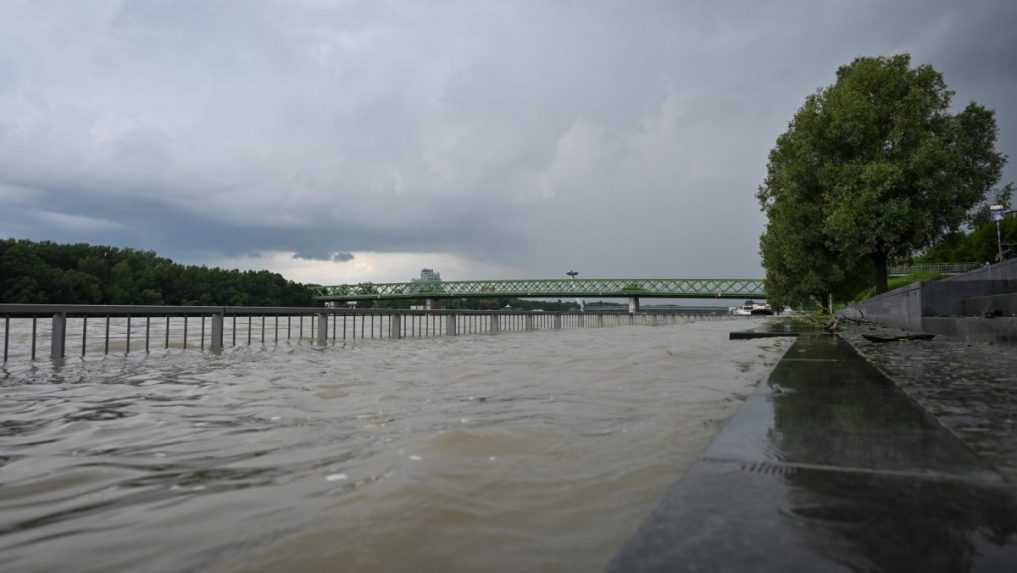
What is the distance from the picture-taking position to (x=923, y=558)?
1.30m

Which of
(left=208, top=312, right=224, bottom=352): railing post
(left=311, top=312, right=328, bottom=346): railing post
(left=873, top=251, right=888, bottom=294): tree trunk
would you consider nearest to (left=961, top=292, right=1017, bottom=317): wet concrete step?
(left=873, top=251, right=888, bottom=294): tree trunk

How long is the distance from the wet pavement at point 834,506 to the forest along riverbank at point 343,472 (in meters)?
0.33

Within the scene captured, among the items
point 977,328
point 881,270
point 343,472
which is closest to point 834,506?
point 343,472

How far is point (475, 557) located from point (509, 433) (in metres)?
1.90

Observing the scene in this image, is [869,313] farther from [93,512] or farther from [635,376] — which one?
[93,512]

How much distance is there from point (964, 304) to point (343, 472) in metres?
13.9

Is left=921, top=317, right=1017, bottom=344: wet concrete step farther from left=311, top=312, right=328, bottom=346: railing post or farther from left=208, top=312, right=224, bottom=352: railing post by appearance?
left=208, top=312, right=224, bottom=352: railing post

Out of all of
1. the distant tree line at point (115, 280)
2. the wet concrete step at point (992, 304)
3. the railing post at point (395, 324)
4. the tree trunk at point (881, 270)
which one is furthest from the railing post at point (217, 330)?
the distant tree line at point (115, 280)

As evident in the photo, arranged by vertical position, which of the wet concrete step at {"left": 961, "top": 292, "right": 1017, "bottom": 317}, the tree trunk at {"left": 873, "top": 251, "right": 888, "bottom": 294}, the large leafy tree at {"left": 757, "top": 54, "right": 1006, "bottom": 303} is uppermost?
the large leafy tree at {"left": 757, "top": 54, "right": 1006, "bottom": 303}

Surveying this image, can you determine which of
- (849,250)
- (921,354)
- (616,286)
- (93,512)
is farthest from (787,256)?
(616,286)

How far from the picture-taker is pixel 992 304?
986 centimetres

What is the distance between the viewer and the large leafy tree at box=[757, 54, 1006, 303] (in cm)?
2245

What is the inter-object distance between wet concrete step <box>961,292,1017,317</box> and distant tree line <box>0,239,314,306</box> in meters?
90.1

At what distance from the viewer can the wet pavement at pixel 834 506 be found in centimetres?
131
